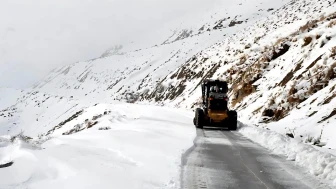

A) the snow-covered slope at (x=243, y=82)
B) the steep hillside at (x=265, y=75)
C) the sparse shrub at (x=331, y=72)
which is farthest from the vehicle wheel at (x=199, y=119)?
the sparse shrub at (x=331, y=72)

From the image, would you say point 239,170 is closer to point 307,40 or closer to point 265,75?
point 307,40

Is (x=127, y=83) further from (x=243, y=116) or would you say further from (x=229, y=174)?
(x=229, y=174)

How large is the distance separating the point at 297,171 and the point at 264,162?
115 cm

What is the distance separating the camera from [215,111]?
59.4 ft

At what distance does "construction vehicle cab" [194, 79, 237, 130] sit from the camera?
17.8 metres

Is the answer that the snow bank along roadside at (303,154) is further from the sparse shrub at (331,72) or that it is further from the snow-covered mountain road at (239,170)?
the sparse shrub at (331,72)

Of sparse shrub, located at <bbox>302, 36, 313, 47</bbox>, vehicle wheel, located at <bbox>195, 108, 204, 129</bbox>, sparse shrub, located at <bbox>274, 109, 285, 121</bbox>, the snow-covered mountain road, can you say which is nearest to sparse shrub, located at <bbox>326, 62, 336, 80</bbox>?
sparse shrub, located at <bbox>274, 109, 285, 121</bbox>

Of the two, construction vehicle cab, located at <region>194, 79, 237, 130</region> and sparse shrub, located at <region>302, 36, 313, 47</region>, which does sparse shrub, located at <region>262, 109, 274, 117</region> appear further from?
sparse shrub, located at <region>302, 36, 313, 47</region>

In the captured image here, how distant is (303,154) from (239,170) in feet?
7.61

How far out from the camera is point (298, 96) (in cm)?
1852

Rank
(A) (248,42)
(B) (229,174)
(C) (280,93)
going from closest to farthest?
(B) (229,174) < (C) (280,93) < (A) (248,42)

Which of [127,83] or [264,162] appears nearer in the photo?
[264,162]

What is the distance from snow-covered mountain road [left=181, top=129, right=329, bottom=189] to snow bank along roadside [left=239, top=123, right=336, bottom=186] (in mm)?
277

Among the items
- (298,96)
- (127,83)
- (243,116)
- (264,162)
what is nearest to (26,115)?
(127,83)
